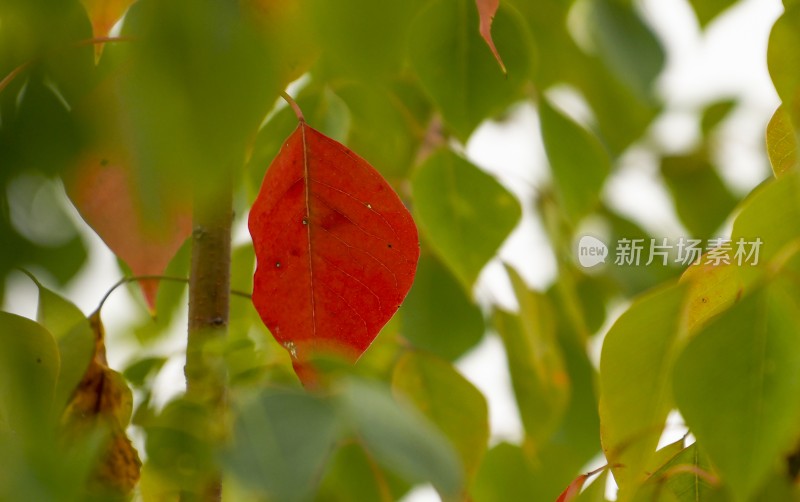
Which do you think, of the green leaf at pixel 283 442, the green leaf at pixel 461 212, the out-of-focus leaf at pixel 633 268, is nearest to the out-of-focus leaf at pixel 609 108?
the out-of-focus leaf at pixel 633 268

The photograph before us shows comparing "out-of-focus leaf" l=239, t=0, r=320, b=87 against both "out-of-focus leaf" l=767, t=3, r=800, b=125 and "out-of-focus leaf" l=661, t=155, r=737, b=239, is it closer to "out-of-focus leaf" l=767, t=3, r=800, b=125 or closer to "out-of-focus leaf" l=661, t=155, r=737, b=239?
"out-of-focus leaf" l=767, t=3, r=800, b=125

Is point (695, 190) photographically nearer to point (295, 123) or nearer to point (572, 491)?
point (295, 123)

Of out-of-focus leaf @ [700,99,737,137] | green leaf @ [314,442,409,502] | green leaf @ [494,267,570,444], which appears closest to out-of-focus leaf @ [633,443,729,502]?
green leaf @ [314,442,409,502]

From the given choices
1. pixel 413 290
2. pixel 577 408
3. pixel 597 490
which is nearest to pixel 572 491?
pixel 597 490

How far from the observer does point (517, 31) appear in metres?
0.60

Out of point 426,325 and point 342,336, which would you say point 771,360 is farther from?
point 426,325

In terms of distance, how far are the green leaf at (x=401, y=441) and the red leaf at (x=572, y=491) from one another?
22 centimetres

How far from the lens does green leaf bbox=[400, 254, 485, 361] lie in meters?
0.95

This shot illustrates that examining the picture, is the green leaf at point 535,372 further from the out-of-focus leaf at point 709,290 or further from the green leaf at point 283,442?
the green leaf at point 283,442

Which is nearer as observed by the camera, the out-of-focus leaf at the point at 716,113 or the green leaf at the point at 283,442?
the green leaf at the point at 283,442

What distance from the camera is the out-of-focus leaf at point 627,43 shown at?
0.63 m

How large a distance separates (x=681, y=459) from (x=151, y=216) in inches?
14.2

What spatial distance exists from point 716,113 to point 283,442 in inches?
51.6

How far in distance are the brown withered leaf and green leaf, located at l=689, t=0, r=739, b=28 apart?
37 centimetres
